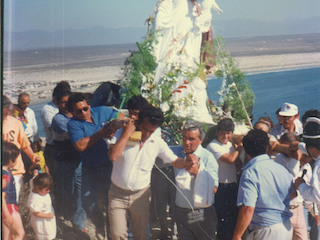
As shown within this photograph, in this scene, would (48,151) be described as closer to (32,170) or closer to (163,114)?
(32,170)

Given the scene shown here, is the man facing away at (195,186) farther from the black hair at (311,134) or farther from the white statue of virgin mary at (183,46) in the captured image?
the black hair at (311,134)

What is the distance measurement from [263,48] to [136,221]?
1.52 meters

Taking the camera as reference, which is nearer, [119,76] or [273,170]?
[273,170]

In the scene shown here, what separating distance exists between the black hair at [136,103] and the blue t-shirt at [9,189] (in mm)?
855

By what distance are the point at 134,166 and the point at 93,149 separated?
29 cm

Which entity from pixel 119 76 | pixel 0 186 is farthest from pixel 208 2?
pixel 0 186

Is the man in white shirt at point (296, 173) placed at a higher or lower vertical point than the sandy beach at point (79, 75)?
lower

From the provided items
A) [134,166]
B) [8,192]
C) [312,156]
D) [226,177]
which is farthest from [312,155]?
[8,192]

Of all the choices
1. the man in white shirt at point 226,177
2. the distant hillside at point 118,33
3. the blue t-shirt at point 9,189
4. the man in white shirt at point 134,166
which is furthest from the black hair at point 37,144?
the man in white shirt at point 226,177

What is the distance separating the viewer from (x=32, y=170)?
10.6 feet

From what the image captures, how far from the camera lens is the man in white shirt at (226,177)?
10.7ft

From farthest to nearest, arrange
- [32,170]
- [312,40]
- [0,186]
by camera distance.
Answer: [312,40] < [32,170] < [0,186]

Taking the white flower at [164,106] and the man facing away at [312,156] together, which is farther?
the white flower at [164,106]

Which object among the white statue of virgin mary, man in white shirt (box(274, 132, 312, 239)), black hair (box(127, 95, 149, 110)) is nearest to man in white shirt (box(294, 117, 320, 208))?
man in white shirt (box(274, 132, 312, 239))
